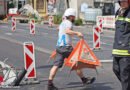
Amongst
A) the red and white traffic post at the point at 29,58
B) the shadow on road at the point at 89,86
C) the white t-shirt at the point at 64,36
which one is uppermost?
the white t-shirt at the point at 64,36

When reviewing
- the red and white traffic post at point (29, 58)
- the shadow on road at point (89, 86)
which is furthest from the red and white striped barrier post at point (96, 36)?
the red and white traffic post at point (29, 58)

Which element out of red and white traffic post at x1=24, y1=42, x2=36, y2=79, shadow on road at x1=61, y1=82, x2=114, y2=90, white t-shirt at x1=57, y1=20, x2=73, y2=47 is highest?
white t-shirt at x1=57, y1=20, x2=73, y2=47

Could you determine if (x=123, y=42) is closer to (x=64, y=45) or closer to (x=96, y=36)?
(x=64, y=45)

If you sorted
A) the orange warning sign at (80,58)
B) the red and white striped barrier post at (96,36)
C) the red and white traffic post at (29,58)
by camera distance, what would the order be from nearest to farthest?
the orange warning sign at (80,58)
the red and white traffic post at (29,58)
the red and white striped barrier post at (96,36)

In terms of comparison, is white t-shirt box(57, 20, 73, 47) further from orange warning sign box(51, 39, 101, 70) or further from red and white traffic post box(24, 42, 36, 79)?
red and white traffic post box(24, 42, 36, 79)

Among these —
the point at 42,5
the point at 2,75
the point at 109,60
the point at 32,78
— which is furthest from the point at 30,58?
the point at 42,5

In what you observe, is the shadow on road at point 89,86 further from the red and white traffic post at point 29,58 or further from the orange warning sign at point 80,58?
the red and white traffic post at point 29,58

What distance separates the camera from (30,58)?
802 centimetres

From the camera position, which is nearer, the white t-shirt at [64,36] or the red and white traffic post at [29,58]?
the white t-shirt at [64,36]

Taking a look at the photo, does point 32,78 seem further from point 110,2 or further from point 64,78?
point 110,2

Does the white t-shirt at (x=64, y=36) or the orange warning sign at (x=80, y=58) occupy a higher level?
the white t-shirt at (x=64, y=36)

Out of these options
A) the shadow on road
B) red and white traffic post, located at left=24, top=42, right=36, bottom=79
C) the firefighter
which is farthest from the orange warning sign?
the firefighter

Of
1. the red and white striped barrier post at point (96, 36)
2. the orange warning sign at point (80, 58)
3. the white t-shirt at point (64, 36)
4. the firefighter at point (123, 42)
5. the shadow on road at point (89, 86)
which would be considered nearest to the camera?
the firefighter at point (123, 42)

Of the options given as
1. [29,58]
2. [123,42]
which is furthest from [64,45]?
[123,42]
